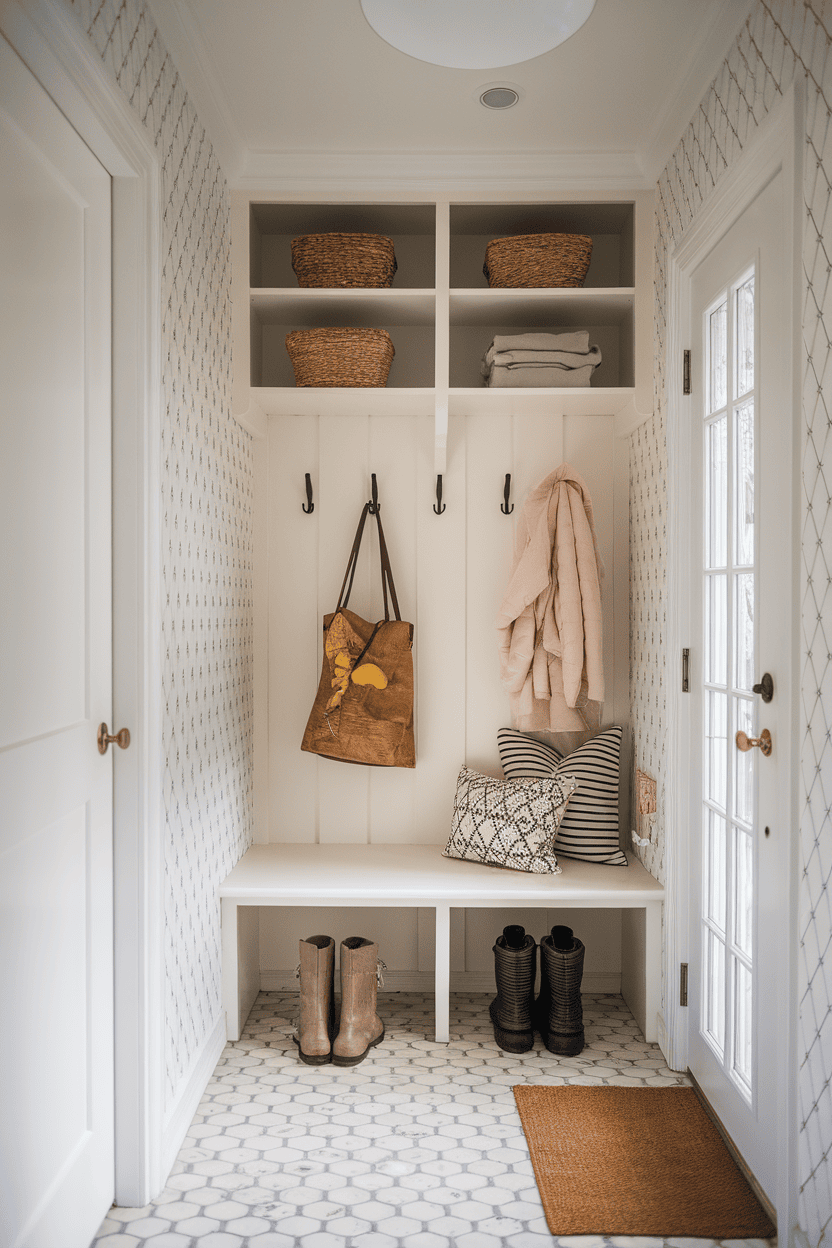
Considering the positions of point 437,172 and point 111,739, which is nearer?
point 111,739

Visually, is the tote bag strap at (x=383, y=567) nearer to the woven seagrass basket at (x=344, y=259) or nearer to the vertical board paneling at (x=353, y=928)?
the woven seagrass basket at (x=344, y=259)

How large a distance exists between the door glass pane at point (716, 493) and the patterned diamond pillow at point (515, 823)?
2.76 feet

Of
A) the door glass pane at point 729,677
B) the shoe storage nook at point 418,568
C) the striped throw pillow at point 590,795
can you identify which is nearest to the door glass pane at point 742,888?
the door glass pane at point 729,677

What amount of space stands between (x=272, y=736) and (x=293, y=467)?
0.87 meters

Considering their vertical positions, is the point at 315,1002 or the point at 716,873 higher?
the point at 716,873

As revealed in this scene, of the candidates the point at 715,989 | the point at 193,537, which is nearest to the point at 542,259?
the point at 193,537

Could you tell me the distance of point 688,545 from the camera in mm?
2109

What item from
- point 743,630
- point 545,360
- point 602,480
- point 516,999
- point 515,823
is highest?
point 545,360

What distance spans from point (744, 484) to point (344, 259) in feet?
4.28

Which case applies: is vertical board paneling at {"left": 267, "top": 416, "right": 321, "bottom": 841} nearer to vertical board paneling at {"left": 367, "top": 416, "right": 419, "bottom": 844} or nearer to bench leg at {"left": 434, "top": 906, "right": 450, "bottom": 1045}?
vertical board paneling at {"left": 367, "top": 416, "right": 419, "bottom": 844}

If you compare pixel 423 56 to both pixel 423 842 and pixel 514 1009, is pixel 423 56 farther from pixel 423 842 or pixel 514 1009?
pixel 514 1009

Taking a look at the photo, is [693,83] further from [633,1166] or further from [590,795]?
[633,1166]

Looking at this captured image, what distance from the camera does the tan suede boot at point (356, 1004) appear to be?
2234 millimetres

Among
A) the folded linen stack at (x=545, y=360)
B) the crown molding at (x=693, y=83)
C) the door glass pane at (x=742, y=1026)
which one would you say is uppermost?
the crown molding at (x=693, y=83)
